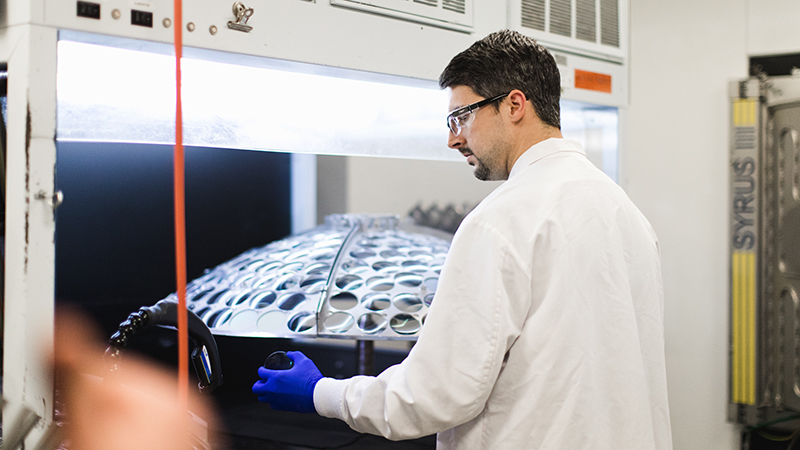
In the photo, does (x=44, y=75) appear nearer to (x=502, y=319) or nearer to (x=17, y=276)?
(x=17, y=276)

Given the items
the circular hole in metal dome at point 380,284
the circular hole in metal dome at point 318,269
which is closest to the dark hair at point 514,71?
the circular hole in metal dome at point 380,284

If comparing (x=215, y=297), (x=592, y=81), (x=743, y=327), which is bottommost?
(x=743, y=327)

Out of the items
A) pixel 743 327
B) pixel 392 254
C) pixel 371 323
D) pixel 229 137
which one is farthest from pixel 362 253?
pixel 743 327

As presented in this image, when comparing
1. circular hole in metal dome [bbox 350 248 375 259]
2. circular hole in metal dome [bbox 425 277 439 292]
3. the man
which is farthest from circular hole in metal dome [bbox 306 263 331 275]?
the man

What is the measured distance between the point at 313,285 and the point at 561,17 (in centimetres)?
108

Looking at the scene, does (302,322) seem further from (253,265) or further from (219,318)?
(253,265)

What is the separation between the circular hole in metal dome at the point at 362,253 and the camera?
6.62 ft

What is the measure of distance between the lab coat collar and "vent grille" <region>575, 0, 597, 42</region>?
768 millimetres

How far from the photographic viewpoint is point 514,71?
1.20 metres

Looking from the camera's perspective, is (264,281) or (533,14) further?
(264,281)

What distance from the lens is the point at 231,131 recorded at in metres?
1.45

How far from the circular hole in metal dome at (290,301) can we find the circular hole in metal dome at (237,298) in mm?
123

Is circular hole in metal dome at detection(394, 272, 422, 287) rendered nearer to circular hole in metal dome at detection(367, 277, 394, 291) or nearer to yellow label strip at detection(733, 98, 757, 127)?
circular hole in metal dome at detection(367, 277, 394, 291)

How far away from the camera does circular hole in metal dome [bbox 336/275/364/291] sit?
179cm
